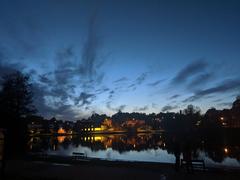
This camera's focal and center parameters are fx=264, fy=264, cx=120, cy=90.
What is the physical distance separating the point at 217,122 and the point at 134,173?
133762 millimetres

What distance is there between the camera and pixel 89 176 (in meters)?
18.3

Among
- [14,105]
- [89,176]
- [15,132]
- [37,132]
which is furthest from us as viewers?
[37,132]

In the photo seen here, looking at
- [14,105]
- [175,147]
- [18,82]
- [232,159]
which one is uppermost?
[18,82]

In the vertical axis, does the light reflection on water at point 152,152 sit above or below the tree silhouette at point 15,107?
below

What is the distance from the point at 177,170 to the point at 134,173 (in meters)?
3.19

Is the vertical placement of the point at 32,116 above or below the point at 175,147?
above

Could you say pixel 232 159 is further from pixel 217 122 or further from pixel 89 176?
pixel 217 122

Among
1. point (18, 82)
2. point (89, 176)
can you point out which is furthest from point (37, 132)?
point (89, 176)

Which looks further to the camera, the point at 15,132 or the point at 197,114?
the point at 197,114

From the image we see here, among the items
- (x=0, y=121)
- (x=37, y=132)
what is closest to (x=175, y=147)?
(x=0, y=121)

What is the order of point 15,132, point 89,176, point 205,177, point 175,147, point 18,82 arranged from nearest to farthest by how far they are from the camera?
point 205,177 < point 89,176 < point 175,147 < point 15,132 < point 18,82

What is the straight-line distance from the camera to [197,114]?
137m

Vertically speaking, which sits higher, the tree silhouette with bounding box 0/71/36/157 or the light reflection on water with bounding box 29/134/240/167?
the tree silhouette with bounding box 0/71/36/157

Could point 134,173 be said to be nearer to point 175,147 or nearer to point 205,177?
point 175,147
